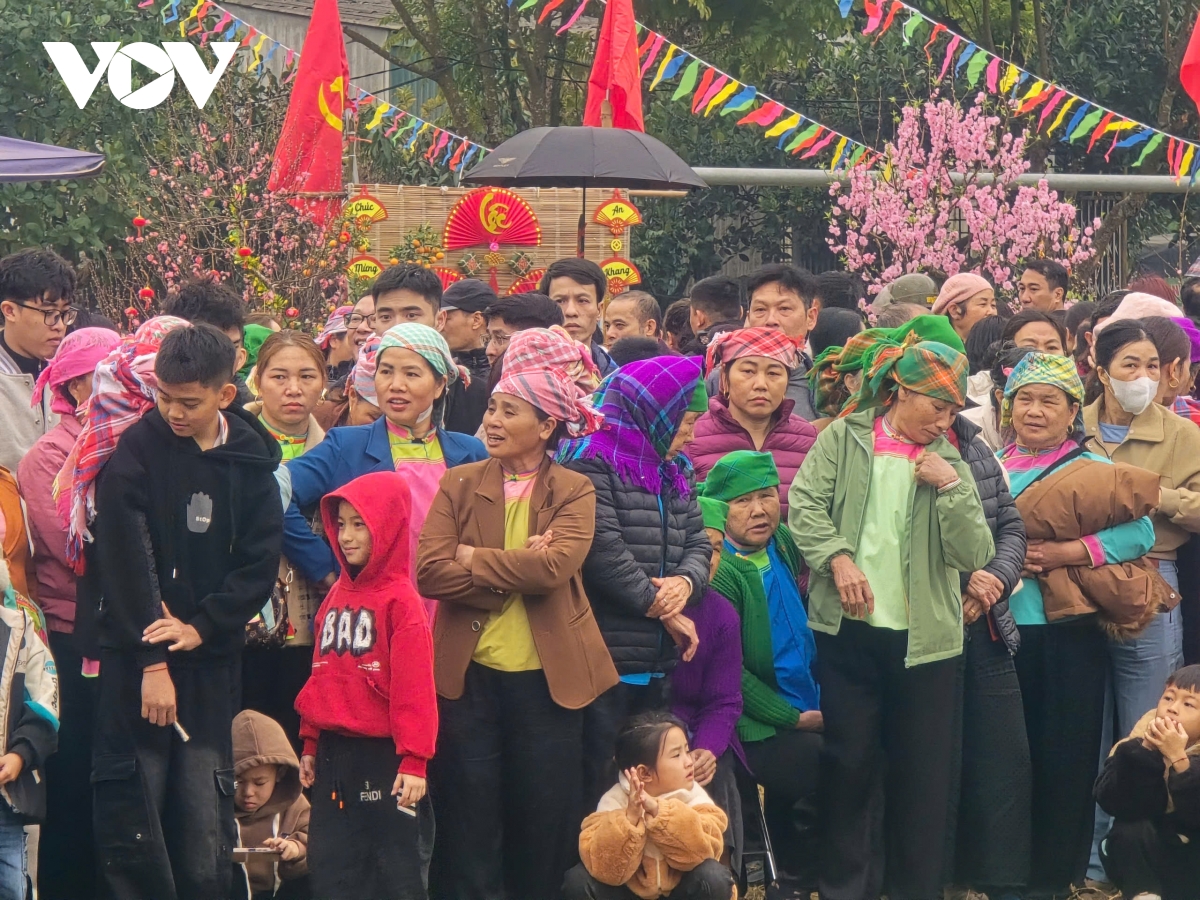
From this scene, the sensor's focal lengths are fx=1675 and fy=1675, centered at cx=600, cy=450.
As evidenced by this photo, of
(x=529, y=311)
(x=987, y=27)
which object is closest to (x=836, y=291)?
(x=529, y=311)

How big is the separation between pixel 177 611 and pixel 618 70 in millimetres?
7121

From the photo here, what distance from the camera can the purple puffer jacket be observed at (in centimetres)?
581

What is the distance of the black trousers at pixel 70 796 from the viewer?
16.5 feet

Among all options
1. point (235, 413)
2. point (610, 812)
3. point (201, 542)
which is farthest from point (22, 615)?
point (610, 812)

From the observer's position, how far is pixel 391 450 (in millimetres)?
5391

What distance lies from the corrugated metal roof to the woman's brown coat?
1733cm

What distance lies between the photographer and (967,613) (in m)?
5.41

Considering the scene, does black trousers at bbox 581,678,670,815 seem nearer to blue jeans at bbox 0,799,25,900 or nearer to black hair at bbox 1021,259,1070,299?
blue jeans at bbox 0,799,25,900

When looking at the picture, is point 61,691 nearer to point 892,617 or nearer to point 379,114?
point 892,617

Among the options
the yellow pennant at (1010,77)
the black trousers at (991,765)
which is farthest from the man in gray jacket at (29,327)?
the yellow pennant at (1010,77)

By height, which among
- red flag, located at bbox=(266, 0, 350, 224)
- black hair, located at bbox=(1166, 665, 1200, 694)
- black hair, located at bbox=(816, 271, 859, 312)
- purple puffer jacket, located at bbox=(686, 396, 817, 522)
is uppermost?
red flag, located at bbox=(266, 0, 350, 224)

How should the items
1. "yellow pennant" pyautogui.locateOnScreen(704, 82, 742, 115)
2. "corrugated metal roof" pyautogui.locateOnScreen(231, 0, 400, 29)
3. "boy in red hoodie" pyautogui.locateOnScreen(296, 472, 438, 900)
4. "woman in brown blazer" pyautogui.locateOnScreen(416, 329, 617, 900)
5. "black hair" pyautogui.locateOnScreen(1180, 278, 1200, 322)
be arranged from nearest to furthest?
1. "boy in red hoodie" pyautogui.locateOnScreen(296, 472, 438, 900)
2. "woman in brown blazer" pyautogui.locateOnScreen(416, 329, 617, 900)
3. "black hair" pyautogui.locateOnScreen(1180, 278, 1200, 322)
4. "yellow pennant" pyautogui.locateOnScreen(704, 82, 742, 115)
5. "corrugated metal roof" pyautogui.locateOnScreen(231, 0, 400, 29)

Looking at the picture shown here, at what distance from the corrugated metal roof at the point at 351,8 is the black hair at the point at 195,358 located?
17304 mm

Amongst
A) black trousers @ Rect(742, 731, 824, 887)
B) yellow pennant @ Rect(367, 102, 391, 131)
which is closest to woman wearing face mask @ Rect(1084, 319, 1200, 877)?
black trousers @ Rect(742, 731, 824, 887)
